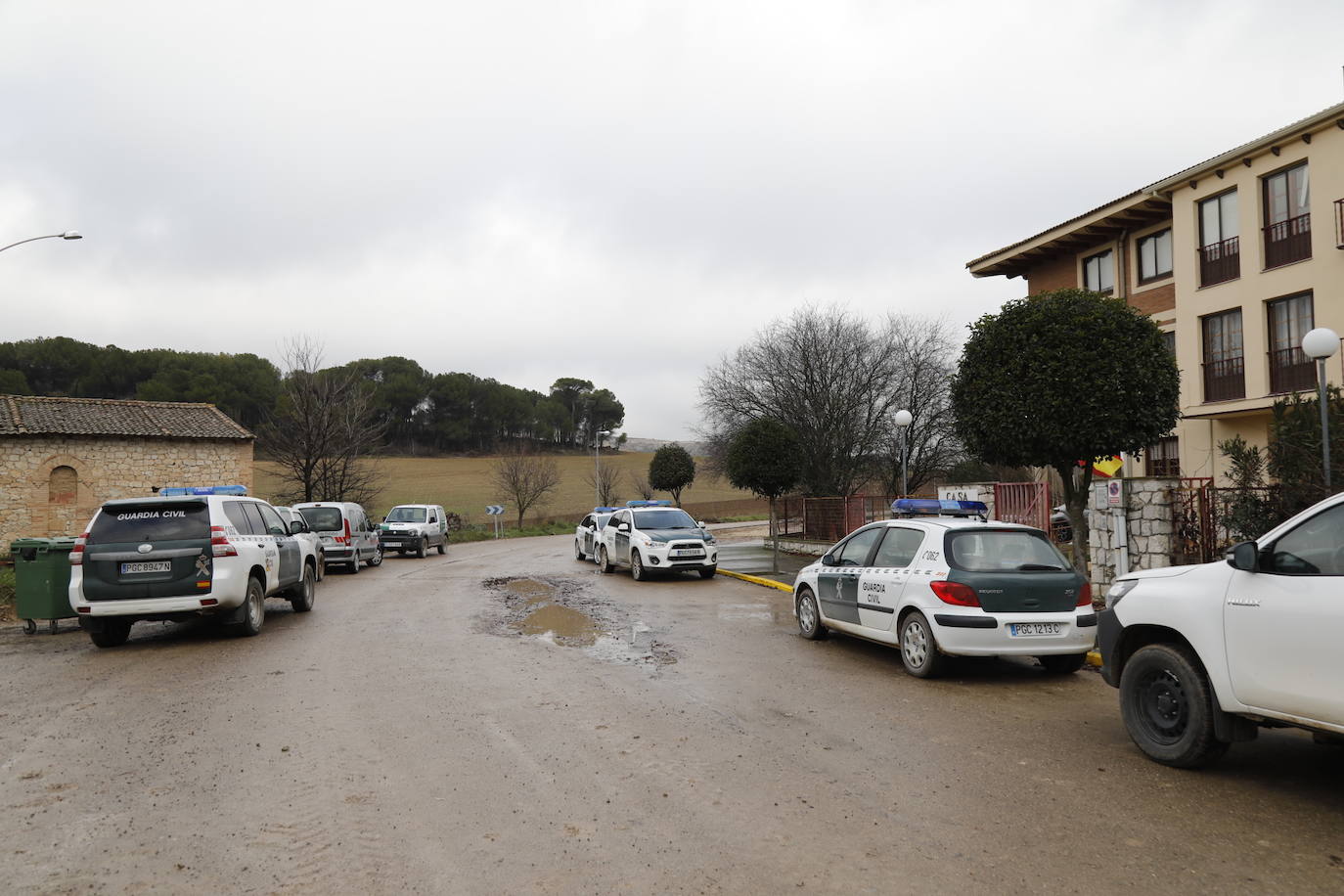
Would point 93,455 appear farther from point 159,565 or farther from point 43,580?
point 159,565

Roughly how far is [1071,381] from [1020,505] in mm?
6215

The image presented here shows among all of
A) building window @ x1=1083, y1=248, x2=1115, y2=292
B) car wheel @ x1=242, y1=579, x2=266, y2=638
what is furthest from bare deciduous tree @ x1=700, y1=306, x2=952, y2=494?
car wheel @ x1=242, y1=579, x2=266, y2=638

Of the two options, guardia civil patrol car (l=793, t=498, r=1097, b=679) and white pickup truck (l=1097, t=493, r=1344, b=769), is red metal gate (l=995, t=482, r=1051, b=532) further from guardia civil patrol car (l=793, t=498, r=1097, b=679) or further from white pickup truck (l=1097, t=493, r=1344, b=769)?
white pickup truck (l=1097, t=493, r=1344, b=769)

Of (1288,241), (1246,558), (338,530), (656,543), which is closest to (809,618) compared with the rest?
(1246,558)

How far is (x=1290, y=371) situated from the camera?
2184 centimetres

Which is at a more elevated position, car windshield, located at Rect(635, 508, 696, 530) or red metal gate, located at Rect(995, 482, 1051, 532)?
red metal gate, located at Rect(995, 482, 1051, 532)

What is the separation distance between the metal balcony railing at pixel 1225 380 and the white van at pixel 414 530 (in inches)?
937

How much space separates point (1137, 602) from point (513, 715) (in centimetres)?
451

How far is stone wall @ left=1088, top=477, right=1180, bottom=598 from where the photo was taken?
11.9 meters

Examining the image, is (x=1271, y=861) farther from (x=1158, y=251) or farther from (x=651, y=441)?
(x=651, y=441)

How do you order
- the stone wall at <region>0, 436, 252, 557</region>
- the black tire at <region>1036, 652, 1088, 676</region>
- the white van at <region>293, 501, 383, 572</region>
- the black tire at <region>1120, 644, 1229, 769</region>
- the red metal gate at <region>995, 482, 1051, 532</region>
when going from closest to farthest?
the black tire at <region>1120, 644, 1229, 769</region> → the black tire at <region>1036, 652, 1088, 676</region> → the red metal gate at <region>995, 482, 1051, 532</region> → the white van at <region>293, 501, 383, 572</region> → the stone wall at <region>0, 436, 252, 557</region>

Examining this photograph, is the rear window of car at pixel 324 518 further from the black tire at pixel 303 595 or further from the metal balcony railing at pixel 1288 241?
the metal balcony railing at pixel 1288 241

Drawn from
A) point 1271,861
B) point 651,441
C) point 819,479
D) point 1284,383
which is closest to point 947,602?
point 1271,861

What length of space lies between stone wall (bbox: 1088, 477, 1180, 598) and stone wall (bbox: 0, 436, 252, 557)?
108 feet
